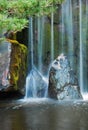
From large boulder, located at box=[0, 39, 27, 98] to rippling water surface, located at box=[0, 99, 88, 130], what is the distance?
25.5 inches

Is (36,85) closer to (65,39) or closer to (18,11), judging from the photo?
(65,39)

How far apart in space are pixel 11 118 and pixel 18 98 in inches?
165

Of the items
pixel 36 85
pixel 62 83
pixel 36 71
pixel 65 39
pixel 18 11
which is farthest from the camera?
pixel 65 39

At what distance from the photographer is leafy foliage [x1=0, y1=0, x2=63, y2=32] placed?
7016mm

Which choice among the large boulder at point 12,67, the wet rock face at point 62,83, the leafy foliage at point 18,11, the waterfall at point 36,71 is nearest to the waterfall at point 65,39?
the waterfall at point 36,71

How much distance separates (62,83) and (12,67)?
6.47ft

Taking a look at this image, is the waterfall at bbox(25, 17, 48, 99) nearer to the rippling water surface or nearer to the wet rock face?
the wet rock face

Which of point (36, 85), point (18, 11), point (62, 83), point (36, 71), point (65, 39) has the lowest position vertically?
point (36, 85)

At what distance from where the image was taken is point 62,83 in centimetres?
1523

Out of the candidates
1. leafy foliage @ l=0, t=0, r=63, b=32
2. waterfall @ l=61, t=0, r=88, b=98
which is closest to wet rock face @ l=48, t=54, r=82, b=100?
waterfall @ l=61, t=0, r=88, b=98

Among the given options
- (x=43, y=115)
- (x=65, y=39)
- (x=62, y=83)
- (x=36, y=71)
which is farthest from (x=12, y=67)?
(x=65, y=39)

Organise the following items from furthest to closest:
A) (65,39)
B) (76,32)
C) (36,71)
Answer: (65,39), (76,32), (36,71)

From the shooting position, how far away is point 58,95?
14.8 m

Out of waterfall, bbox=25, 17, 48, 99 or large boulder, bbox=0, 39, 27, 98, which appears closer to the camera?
large boulder, bbox=0, 39, 27, 98
